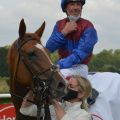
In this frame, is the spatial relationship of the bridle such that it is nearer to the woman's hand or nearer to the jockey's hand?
the woman's hand

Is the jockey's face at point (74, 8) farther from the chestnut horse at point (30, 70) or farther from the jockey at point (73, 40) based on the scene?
the chestnut horse at point (30, 70)

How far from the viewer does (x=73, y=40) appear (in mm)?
6629

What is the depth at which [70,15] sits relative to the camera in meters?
6.69

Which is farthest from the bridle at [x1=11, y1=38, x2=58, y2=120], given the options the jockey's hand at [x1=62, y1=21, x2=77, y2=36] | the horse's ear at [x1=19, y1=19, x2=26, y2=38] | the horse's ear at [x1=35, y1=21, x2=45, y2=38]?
the jockey's hand at [x1=62, y1=21, x2=77, y2=36]

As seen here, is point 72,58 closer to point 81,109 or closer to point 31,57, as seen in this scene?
point 31,57

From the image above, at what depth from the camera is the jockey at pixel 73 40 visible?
21.2 feet

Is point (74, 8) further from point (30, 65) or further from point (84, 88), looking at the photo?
point (84, 88)

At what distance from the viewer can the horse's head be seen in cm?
584

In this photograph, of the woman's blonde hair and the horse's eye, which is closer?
the woman's blonde hair

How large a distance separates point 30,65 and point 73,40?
856 millimetres

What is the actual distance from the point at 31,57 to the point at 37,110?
592 millimetres

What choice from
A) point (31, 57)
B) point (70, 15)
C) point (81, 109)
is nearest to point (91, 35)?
point (70, 15)

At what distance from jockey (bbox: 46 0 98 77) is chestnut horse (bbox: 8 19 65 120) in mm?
465

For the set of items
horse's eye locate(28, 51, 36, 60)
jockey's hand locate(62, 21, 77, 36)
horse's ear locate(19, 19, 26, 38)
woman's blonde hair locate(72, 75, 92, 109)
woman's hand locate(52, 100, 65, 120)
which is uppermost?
horse's ear locate(19, 19, 26, 38)
